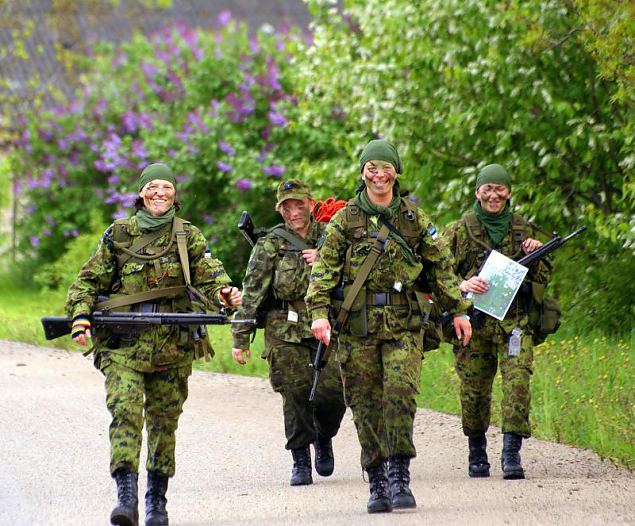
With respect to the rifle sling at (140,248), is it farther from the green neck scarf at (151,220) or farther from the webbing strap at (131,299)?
the webbing strap at (131,299)

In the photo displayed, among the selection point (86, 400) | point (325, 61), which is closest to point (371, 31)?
point (325, 61)

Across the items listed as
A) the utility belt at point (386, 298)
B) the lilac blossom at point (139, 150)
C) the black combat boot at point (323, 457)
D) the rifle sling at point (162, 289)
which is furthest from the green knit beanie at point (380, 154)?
the lilac blossom at point (139, 150)

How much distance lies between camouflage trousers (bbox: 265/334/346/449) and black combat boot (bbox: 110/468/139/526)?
1.91 m

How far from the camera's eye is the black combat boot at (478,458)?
9141mm

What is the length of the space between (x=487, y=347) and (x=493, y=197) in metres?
0.94

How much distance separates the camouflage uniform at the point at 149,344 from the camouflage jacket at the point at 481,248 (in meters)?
2.08

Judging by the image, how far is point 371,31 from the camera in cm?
1523

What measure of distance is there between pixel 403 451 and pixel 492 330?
1.78m

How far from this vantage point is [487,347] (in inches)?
368

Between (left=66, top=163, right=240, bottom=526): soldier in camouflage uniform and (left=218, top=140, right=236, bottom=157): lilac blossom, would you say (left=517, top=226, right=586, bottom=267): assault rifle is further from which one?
(left=218, top=140, right=236, bottom=157): lilac blossom

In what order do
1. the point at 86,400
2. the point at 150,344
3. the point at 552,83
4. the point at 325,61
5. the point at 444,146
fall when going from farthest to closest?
the point at 325,61, the point at 444,146, the point at 552,83, the point at 86,400, the point at 150,344

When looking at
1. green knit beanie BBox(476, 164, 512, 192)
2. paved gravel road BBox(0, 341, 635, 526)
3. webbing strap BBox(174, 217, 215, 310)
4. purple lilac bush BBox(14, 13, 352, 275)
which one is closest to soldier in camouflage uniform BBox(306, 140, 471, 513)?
paved gravel road BBox(0, 341, 635, 526)

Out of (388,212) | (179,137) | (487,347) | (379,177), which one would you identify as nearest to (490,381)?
(487,347)

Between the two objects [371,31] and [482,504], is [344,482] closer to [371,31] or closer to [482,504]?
[482,504]
